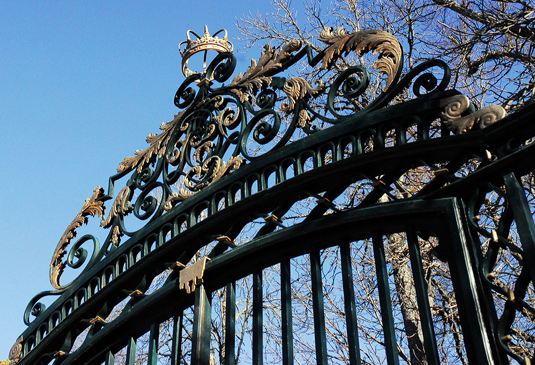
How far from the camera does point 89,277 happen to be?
167 inches

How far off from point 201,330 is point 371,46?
5.62 ft

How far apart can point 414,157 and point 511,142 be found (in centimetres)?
44

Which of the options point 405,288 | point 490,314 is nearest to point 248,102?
point 490,314

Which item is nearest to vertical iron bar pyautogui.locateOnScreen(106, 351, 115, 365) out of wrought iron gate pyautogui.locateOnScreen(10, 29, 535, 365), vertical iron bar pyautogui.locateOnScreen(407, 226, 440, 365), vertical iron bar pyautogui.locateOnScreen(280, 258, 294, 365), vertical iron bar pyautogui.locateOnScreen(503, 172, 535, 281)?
wrought iron gate pyautogui.locateOnScreen(10, 29, 535, 365)

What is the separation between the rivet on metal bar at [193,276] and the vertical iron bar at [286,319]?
0.47m

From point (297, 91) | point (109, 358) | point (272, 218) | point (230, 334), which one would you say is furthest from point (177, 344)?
point (297, 91)

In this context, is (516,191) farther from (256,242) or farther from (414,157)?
(256,242)

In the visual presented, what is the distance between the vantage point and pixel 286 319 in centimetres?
313

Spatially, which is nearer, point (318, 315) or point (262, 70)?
point (318, 315)

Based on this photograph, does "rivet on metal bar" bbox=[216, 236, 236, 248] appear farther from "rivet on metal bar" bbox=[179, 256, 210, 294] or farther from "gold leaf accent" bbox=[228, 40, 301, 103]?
"gold leaf accent" bbox=[228, 40, 301, 103]

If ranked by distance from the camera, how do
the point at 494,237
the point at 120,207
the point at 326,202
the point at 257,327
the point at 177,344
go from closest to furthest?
the point at 494,237, the point at 257,327, the point at 326,202, the point at 177,344, the point at 120,207

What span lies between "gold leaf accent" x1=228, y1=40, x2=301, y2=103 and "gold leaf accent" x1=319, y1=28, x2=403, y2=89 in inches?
11.2

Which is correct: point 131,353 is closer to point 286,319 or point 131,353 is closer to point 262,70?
point 286,319

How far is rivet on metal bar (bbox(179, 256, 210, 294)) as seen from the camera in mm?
3572
